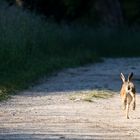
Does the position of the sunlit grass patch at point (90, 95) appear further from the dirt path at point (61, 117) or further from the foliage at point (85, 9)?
the foliage at point (85, 9)

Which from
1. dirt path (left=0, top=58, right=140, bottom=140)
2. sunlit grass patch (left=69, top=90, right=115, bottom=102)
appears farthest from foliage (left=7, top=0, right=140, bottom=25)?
dirt path (left=0, top=58, right=140, bottom=140)

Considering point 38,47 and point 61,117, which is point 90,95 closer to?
point 61,117

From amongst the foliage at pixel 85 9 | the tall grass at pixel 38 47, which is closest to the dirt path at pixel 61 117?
the tall grass at pixel 38 47

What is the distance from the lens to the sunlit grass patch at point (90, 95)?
52.1 ft

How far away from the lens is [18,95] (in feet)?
53.4

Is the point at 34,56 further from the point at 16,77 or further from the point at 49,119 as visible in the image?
the point at 49,119

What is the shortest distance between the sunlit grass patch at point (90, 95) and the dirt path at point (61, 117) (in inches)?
6.5

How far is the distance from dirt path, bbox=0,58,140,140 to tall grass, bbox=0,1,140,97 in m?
1.02

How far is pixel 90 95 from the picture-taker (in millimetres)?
16594

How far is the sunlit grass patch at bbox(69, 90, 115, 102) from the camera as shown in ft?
52.1

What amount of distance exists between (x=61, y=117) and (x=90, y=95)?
3941mm

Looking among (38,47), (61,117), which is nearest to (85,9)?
(38,47)

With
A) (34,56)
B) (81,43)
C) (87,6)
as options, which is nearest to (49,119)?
(34,56)

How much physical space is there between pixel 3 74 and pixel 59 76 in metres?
3.11
